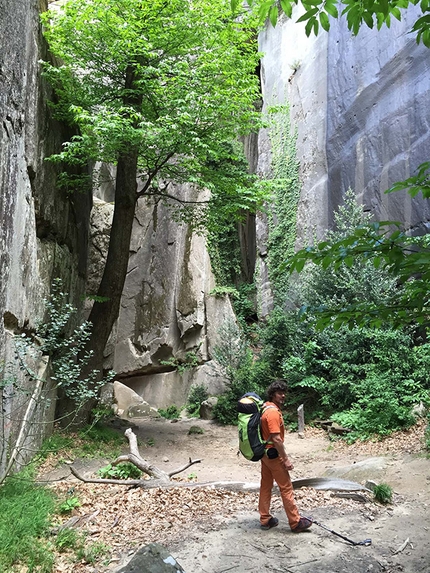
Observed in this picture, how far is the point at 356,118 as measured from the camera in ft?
52.4

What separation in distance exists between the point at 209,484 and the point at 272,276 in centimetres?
1175

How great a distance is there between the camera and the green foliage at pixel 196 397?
1493 cm

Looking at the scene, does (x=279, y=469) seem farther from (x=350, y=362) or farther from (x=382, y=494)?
(x=350, y=362)

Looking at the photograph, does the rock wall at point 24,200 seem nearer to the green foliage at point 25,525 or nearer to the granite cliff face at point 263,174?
the granite cliff face at point 263,174

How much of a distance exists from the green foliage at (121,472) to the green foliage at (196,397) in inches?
307

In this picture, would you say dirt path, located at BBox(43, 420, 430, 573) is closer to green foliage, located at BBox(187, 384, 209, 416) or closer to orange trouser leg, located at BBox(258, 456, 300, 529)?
orange trouser leg, located at BBox(258, 456, 300, 529)

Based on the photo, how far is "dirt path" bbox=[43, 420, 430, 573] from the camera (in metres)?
4.41

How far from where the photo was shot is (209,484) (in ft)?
21.9

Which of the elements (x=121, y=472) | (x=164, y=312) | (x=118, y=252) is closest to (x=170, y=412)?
(x=164, y=312)

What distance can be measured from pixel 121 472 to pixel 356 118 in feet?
45.7

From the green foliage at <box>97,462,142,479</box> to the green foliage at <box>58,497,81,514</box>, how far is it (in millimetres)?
1235

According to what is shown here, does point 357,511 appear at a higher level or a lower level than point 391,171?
lower

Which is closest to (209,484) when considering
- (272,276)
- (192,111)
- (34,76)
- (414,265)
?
(414,265)

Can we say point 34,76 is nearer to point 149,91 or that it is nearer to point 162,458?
point 149,91
